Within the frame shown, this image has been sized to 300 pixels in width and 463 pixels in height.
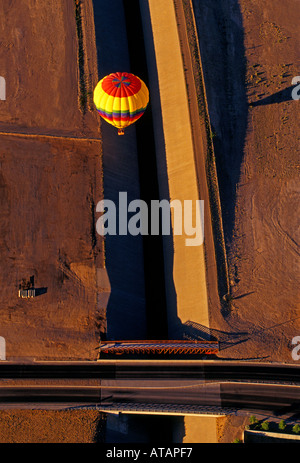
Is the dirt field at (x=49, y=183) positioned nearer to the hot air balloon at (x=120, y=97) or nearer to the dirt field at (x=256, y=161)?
the hot air balloon at (x=120, y=97)

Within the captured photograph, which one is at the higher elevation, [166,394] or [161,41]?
[161,41]

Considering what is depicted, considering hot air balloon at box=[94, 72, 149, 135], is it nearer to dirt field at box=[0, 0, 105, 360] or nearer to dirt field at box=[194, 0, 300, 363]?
dirt field at box=[0, 0, 105, 360]

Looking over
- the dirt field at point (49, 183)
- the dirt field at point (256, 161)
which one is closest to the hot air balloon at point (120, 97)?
the dirt field at point (49, 183)

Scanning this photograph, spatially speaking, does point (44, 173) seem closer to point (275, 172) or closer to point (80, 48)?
point (80, 48)
